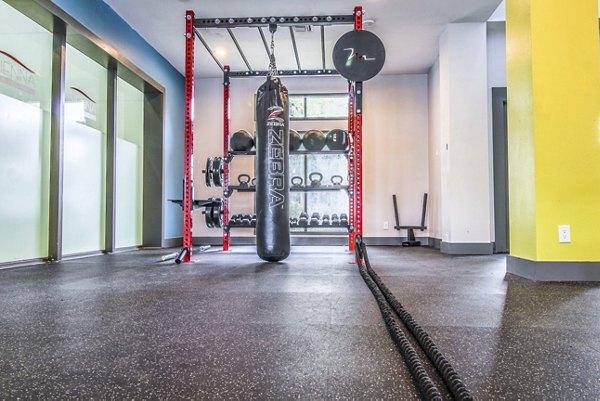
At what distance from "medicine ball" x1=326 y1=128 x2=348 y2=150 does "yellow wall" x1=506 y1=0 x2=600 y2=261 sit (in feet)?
7.75

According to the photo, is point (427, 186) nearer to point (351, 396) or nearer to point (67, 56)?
point (67, 56)

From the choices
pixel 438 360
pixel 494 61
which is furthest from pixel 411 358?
pixel 494 61

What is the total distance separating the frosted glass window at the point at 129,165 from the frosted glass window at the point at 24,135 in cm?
144

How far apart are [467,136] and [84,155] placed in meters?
4.79

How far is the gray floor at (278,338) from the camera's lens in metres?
0.96

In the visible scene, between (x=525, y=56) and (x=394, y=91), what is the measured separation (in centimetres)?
403

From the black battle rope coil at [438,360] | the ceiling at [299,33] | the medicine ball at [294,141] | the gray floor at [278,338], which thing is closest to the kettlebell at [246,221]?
the medicine ball at [294,141]

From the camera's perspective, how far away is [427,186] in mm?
6613

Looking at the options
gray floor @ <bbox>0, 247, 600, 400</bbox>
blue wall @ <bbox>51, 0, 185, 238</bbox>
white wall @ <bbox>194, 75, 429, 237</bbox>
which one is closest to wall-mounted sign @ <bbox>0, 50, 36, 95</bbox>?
blue wall @ <bbox>51, 0, 185, 238</bbox>

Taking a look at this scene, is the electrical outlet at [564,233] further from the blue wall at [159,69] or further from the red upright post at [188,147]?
the blue wall at [159,69]

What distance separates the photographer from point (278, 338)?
1343 mm

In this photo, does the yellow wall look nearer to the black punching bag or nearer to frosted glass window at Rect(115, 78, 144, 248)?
the black punching bag

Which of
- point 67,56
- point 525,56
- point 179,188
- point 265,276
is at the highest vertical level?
point 67,56

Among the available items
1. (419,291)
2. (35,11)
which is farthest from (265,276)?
(35,11)
